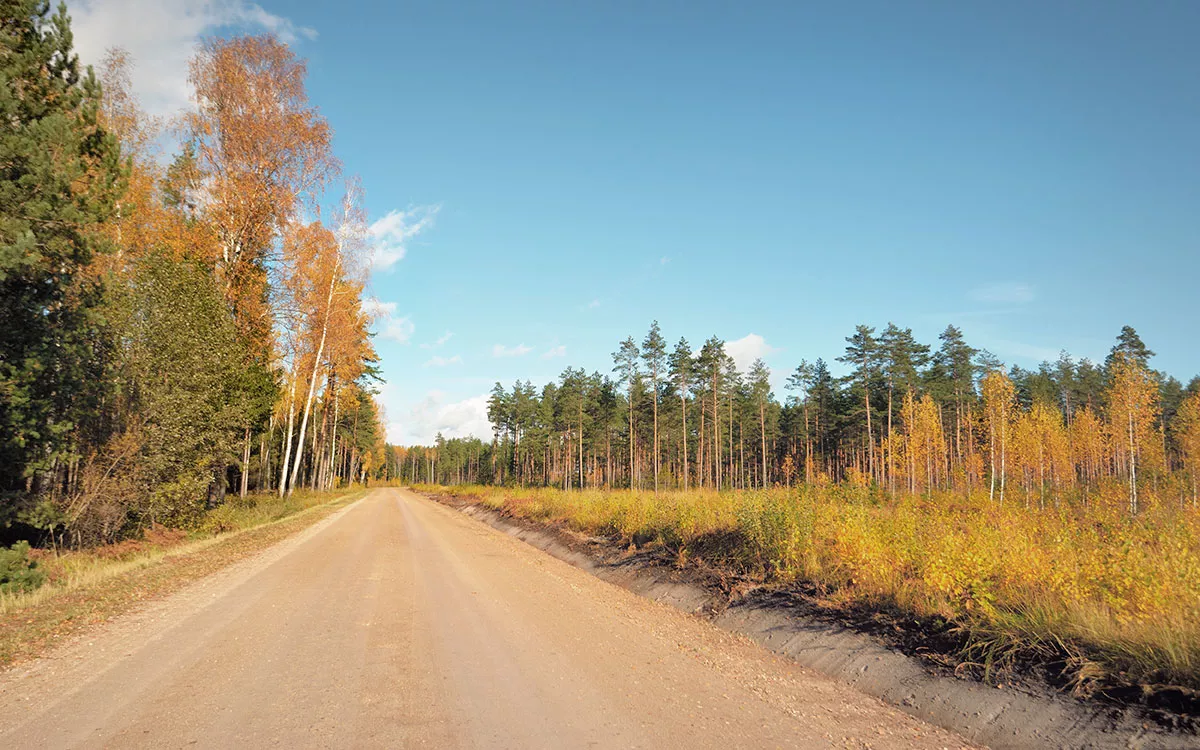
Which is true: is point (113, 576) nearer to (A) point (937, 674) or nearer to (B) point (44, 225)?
(B) point (44, 225)

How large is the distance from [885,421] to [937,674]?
57.5 m

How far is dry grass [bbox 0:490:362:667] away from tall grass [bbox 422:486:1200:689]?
10080 mm

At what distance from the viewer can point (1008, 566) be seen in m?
6.71

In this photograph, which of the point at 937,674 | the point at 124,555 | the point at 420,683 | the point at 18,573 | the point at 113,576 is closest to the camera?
the point at 420,683

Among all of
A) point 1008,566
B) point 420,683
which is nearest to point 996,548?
point 1008,566

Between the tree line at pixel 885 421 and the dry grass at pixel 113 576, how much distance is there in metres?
27.4

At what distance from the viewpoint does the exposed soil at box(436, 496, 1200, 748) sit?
442 cm

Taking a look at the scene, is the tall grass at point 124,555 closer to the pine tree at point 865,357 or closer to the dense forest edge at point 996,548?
the dense forest edge at point 996,548

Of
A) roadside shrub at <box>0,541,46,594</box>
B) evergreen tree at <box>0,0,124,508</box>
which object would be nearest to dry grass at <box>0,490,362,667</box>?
roadside shrub at <box>0,541,46,594</box>

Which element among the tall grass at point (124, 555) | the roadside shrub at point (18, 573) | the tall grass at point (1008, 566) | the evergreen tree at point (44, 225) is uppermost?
the evergreen tree at point (44, 225)

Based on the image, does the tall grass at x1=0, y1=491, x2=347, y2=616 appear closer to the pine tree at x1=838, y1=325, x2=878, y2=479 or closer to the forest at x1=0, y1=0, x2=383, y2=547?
the forest at x1=0, y1=0, x2=383, y2=547

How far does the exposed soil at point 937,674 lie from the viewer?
4.42 m

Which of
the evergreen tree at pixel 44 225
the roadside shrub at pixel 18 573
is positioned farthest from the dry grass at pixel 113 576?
the evergreen tree at pixel 44 225

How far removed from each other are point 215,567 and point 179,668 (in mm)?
8041
